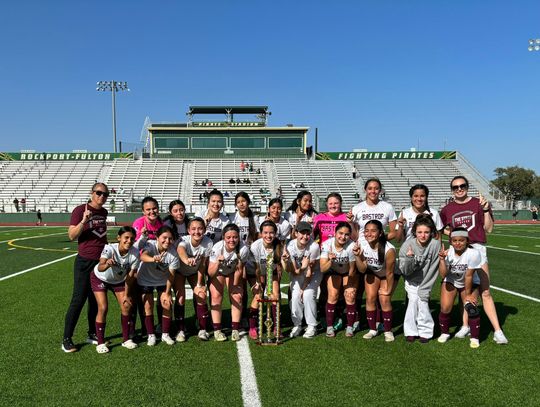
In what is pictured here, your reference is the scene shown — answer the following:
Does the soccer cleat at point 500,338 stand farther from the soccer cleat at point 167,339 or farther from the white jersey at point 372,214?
the soccer cleat at point 167,339

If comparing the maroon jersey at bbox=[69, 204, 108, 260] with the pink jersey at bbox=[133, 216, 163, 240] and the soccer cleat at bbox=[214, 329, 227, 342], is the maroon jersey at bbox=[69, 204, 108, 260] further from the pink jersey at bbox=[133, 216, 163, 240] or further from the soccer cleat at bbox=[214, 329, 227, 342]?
the soccer cleat at bbox=[214, 329, 227, 342]

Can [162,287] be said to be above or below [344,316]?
above

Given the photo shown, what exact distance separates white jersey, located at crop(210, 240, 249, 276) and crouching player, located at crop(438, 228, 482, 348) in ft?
8.02

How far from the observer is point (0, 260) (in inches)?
476

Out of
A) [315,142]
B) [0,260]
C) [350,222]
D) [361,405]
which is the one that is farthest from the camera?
[315,142]

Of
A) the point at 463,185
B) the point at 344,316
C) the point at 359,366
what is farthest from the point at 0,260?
the point at 463,185

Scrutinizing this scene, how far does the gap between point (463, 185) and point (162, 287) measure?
4034 mm

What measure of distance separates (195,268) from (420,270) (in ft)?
9.33

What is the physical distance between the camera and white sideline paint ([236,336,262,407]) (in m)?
3.65

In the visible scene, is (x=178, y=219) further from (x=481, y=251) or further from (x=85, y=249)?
(x=481, y=251)

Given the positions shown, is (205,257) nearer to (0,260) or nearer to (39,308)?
(39,308)

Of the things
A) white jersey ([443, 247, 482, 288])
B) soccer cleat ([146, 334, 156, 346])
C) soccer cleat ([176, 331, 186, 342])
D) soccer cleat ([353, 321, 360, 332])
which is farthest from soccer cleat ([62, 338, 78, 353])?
white jersey ([443, 247, 482, 288])

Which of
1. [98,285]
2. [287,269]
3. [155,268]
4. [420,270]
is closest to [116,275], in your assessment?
[98,285]

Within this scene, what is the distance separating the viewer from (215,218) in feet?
19.3
